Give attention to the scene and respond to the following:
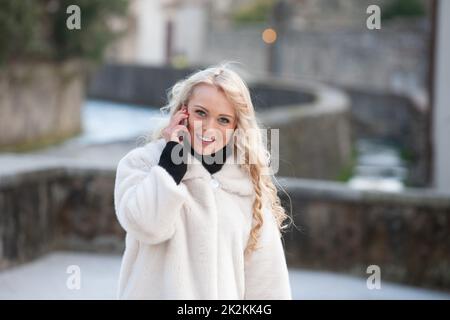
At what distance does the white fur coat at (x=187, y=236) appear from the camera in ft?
8.80

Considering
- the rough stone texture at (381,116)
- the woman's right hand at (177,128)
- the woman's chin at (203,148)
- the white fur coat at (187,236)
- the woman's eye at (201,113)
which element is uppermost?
the woman's eye at (201,113)

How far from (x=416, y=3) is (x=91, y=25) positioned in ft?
77.8

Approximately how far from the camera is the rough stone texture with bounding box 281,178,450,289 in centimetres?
666

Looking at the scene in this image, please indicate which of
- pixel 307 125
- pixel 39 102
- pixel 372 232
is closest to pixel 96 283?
pixel 372 232

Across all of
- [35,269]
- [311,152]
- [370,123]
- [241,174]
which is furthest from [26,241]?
[370,123]

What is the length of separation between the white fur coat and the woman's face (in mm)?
64

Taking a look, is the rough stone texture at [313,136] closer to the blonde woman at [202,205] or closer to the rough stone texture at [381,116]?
the blonde woman at [202,205]

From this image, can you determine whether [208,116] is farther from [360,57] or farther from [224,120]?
[360,57]

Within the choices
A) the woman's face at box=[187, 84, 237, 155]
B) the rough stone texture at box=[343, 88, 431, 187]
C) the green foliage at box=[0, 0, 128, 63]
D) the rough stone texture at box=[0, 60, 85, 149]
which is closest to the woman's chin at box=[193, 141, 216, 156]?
the woman's face at box=[187, 84, 237, 155]

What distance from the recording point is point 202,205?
9.27 feet

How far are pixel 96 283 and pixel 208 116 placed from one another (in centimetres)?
346

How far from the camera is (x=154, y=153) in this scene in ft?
9.38

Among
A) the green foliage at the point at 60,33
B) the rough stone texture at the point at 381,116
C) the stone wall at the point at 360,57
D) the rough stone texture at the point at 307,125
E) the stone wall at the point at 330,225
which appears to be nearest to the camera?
the stone wall at the point at 330,225

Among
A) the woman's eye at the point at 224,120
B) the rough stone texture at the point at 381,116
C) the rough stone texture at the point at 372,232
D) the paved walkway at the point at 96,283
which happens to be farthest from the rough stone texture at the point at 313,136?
the rough stone texture at the point at 381,116
